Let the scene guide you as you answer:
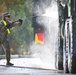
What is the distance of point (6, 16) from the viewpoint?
15.4 m

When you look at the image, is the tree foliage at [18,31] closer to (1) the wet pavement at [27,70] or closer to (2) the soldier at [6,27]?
(2) the soldier at [6,27]

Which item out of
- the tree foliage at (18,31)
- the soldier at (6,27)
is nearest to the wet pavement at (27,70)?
the soldier at (6,27)

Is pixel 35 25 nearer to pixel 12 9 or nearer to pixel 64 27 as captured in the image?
pixel 64 27

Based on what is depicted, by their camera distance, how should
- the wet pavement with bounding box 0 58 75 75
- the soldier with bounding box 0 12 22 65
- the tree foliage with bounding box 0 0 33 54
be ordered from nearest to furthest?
the wet pavement with bounding box 0 58 75 75, the soldier with bounding box 0 12 22 65, the tree foliage with bounding box 0 0 33 54

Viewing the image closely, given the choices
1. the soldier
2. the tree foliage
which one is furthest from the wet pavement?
the tree foliage

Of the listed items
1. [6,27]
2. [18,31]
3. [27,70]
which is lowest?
[27,70]

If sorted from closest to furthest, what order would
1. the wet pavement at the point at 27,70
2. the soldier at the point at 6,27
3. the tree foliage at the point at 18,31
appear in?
1. the wet pavement at the point at 27,70
2. the soldier at the point at 6,27
3. the tree foliage at the point at 18,31

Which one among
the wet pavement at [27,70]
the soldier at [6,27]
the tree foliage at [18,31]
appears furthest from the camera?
the tree foliage at [18,31]

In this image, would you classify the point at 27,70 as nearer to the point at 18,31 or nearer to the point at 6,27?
the point at 6,27

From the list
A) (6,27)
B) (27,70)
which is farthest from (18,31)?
(27,70)

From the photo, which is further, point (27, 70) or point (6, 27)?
point (6, 27)

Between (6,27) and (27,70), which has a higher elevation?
(6,27)

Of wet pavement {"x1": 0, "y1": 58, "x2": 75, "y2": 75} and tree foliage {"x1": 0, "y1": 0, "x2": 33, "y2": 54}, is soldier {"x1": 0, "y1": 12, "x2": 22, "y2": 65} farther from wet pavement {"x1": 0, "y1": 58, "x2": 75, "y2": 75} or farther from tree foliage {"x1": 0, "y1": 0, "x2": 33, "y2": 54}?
tree foliage {"x1": 0, "y1": 0, "x2": 33, "y2": 54}

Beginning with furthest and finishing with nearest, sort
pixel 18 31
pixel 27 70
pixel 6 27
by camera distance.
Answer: pixel 18 31 → pixel 6 27 → pixel 27 70
